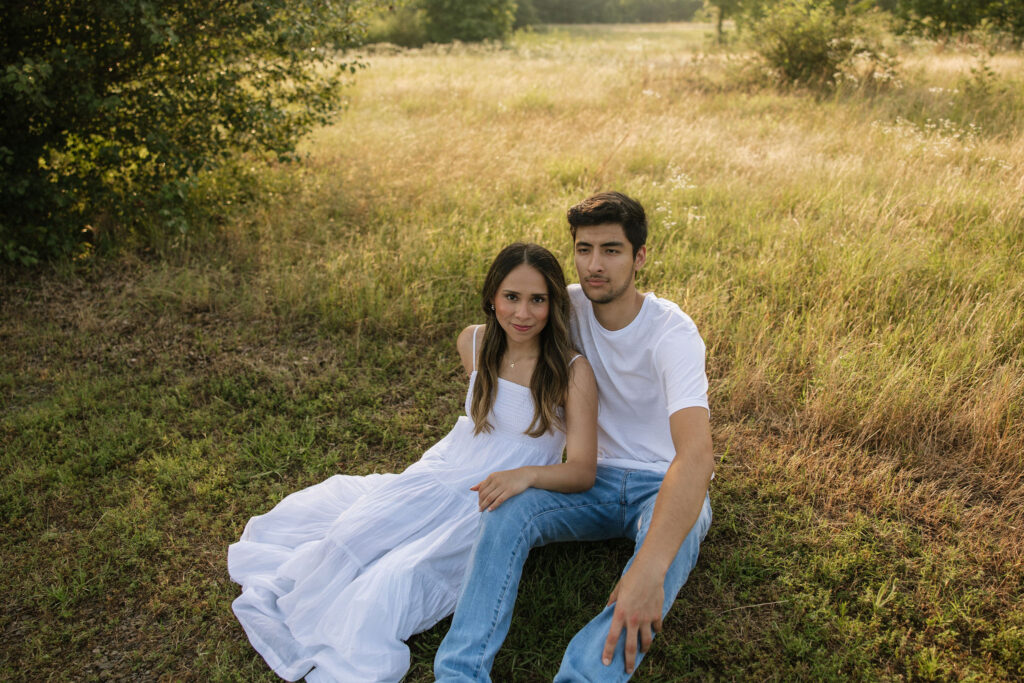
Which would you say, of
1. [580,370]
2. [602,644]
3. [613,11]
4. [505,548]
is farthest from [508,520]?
[613,11]

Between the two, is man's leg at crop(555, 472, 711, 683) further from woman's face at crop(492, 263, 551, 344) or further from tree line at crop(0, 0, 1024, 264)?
tree line at crop(0, 0, 1024, 264)

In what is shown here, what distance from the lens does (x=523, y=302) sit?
2943 mm

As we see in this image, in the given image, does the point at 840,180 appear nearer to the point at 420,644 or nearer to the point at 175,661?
the point at 420,644

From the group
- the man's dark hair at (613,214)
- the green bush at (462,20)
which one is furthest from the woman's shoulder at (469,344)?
the green bush at (462,20)

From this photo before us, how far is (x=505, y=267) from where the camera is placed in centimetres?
298

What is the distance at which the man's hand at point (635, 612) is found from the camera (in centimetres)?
221

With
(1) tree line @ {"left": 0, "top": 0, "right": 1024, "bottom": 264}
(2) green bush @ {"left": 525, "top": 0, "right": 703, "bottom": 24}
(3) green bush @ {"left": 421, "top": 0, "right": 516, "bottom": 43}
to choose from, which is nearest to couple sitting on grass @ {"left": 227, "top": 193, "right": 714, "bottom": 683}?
(1) tree line @ {"left": 0, "top": 0, "right": 1024, "bottom": 264}

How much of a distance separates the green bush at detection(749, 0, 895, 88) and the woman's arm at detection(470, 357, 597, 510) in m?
7.92

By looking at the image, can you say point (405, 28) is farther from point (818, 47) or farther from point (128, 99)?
point (128, 99)

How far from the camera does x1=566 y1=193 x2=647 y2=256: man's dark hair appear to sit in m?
2.86

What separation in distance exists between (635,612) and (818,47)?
9.55 m

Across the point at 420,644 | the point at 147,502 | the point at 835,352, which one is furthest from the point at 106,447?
the point at 835,352

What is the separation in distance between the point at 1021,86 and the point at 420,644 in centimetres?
856

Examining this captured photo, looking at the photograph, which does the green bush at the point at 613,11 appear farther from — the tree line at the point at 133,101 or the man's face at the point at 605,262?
the man's face at the point at 605,262
